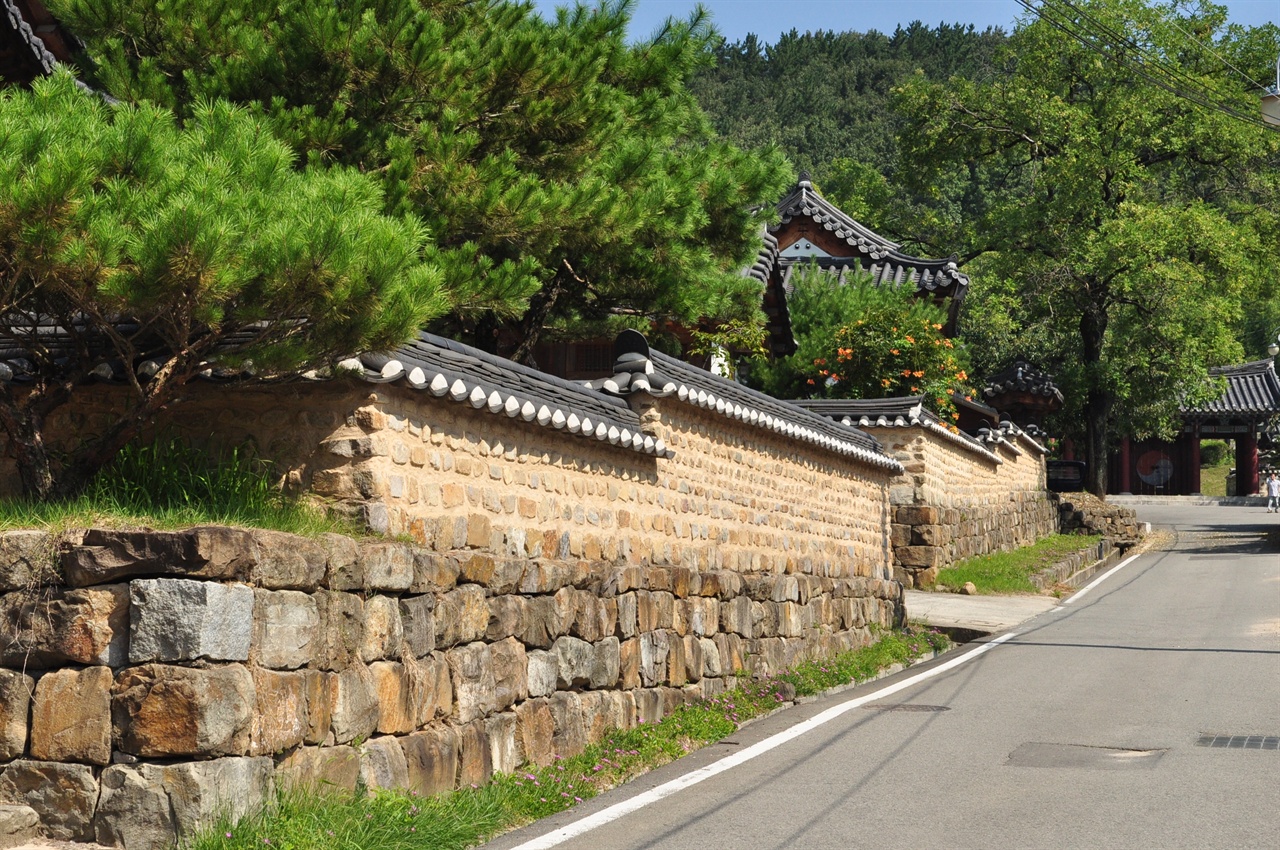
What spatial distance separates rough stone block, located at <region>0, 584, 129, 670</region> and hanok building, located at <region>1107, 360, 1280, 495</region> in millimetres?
49404

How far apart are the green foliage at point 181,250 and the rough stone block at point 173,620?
1262 mm

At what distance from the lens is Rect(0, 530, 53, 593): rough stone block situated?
5.86 metres

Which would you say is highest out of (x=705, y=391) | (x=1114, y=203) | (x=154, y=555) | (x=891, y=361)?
(x=1114, y=203)

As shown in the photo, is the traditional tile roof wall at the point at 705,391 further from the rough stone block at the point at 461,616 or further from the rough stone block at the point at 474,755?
the rough stone block at the point at 474,755

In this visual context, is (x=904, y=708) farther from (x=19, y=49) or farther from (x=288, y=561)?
(x=19, y=49)

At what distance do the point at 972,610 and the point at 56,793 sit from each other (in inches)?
622

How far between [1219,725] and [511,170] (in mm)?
6969

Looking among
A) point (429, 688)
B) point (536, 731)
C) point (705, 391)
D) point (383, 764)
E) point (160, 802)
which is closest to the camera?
point (160, 802)

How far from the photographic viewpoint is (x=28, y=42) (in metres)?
13.1

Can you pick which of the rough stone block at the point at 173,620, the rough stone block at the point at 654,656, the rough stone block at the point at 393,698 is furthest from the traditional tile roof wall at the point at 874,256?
the rough stone block at the point at 173,620

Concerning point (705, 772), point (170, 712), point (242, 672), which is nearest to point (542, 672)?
A: point (705, 772)

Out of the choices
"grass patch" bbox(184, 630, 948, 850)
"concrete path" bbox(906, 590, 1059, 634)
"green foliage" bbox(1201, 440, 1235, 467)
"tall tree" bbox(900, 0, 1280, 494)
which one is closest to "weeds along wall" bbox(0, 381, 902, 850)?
"grass patch" bbox(184, 630, 948, 850)

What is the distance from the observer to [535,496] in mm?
9195

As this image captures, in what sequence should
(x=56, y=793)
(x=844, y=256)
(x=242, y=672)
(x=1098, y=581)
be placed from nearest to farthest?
(x=56, y=793)
(x=242, y=672)
(x=1098, y=581)
(x=844, y=256)
